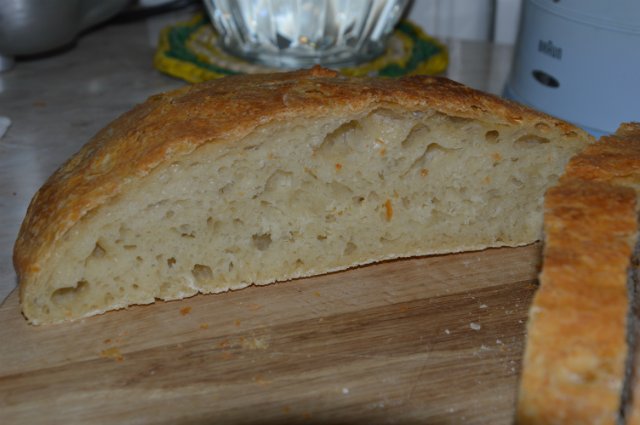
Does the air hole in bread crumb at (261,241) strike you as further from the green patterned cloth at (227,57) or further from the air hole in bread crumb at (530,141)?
the green patterned cloth at (227,57)

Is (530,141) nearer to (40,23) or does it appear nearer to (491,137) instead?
(491,137)

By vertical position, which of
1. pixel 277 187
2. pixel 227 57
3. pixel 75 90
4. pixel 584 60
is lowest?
pixel 75 90

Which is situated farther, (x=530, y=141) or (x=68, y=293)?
(x=530, y=141)

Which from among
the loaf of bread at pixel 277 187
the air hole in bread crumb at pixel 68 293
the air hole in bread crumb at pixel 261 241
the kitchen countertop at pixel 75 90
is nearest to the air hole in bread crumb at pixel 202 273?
the loaf of bread at pixel 277 187

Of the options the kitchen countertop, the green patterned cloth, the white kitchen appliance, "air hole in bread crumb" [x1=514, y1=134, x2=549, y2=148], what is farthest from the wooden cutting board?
the green patterned cloth

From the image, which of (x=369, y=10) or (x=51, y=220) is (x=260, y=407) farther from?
(x=369, y=10)

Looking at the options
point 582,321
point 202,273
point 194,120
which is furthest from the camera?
point 202,273

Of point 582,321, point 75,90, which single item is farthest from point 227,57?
point 582,321

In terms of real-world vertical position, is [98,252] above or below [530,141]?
below
